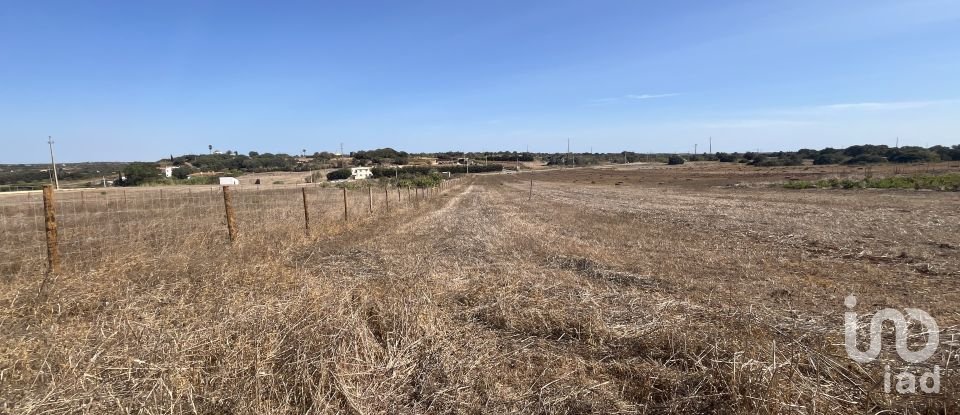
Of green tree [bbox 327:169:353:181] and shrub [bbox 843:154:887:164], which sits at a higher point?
green tree [bbox 327:169:353:181]

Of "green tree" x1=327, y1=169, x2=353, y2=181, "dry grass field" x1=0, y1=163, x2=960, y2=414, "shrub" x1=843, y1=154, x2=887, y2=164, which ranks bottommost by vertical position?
"dry grass field" x1=0, y1=163, x2=960, y2=414

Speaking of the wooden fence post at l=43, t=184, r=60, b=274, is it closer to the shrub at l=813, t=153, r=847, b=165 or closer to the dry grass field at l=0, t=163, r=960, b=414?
the dry grass field at l=0, t=163, r=960, b=414

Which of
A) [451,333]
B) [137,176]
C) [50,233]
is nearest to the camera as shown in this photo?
[451,333]

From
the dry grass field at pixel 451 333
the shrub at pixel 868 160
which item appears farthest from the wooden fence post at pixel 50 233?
the shrub at pixel 868 160

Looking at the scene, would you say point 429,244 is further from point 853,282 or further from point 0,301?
point 853,282

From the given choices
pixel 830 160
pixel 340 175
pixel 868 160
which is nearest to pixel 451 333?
pixel 340 175

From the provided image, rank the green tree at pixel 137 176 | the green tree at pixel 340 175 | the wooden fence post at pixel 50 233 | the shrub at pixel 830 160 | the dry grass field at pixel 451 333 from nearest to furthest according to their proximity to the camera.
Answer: the dry grass field at pixel 451 333 < the wooden fence post at pixel 50 233 < the green tree at pixel 137 176 < the green tree at pixel 340 175 < the shrub at pixel 830 160

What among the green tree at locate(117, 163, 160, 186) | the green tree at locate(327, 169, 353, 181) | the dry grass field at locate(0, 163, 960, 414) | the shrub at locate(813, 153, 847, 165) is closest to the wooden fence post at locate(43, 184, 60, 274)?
the dry grass field at locate(0, 163, 960, 414)

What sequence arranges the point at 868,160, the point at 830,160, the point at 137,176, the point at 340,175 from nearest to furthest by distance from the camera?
the point at 137,176 → the point at 340,175 → the point at 868,160 → the point at 830,160

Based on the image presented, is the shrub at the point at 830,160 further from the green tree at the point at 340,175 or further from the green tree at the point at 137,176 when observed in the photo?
the green tree at the point at 137,176

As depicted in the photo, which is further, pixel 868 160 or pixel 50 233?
pixel 868 160

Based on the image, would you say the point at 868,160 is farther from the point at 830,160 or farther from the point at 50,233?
the point at 50,233

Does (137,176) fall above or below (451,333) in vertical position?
above

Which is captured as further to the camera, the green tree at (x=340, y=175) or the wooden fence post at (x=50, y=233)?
the green tree at (x=340, y=175)
